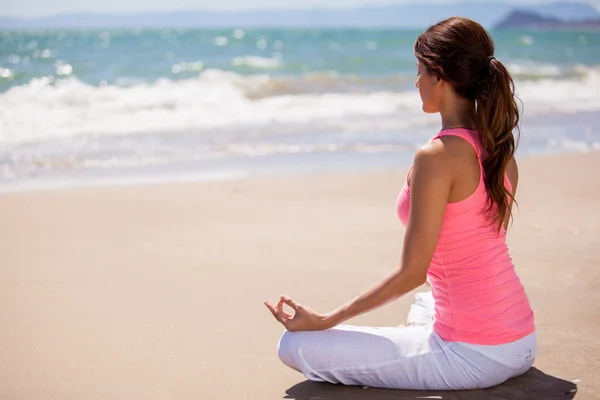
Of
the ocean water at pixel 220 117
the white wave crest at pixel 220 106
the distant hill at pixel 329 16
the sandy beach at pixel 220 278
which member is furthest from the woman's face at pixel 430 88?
the distant hill at pixel 329 16

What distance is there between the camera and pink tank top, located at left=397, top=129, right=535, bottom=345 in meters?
2.55

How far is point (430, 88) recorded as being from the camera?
8.45 feet

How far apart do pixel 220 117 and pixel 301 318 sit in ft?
32.4

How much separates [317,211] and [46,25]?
7460 centimetres

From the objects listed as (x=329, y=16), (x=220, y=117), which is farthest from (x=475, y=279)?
(x=329, y=16)

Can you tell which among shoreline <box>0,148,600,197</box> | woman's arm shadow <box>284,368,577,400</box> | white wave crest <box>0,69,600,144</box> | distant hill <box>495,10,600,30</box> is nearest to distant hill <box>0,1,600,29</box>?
distant hill <box>495,10,600,30</box>

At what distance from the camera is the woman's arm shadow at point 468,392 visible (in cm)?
271

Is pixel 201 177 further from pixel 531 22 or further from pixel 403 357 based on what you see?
pixel 531 22

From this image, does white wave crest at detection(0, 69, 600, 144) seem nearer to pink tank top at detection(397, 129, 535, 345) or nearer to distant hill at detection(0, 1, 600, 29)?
pink tank top at detection(397, 129, 535, 345)

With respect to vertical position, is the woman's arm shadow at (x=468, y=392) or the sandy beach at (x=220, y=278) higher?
the sandy beach at (x=220, y=278)

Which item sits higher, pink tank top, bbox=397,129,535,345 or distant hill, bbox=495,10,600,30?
distant hill, bbox=495,10,600,30

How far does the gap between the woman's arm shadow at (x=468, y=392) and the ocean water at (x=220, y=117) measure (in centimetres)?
463

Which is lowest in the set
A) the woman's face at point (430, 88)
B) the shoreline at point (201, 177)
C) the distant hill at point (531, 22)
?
the woman's face at point (430, 88)

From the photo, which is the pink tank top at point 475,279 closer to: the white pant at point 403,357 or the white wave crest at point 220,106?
the white pant at point 403,357
